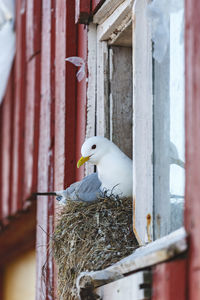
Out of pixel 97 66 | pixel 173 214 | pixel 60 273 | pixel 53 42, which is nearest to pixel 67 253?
pixel 60 273

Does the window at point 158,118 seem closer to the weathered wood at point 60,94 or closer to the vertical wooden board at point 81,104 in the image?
the vertical wooden board at point 81,104

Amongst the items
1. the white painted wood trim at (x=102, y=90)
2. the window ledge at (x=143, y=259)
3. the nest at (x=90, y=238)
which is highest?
the white painted wood trim at (x=102, y=90)

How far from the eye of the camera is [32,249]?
735 cm

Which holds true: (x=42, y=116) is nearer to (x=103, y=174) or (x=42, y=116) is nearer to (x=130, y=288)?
(x=103, y=174)

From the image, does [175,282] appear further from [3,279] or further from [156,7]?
[3,279]

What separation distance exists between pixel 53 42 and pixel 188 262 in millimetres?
3275

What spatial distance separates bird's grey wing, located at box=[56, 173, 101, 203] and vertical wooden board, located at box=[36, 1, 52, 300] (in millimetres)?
1005

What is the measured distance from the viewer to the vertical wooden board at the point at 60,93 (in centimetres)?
484

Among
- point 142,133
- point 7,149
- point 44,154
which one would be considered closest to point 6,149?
point 7,149

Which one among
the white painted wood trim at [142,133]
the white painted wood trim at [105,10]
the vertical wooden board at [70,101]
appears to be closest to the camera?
the white painted wood trim at [142,133]

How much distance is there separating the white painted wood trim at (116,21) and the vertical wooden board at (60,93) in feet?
1.77

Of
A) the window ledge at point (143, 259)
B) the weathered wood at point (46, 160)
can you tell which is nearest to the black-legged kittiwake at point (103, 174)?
the window ledge at point (143, 259)

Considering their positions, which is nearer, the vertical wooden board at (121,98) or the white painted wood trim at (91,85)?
the vertical wooden board at (121,98)

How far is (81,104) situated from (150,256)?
203cm
